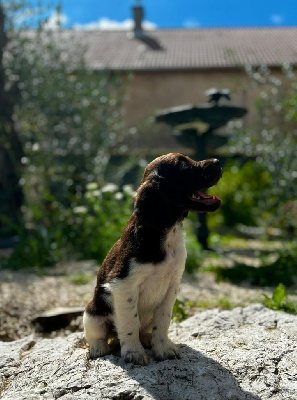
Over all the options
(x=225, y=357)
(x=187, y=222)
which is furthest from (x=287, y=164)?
(x=225, y=357)

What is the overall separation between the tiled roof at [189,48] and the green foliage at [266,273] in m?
11.3

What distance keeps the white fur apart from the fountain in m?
5.72

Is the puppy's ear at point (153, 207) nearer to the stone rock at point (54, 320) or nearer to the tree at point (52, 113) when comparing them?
the stone rock at point (54, 320)

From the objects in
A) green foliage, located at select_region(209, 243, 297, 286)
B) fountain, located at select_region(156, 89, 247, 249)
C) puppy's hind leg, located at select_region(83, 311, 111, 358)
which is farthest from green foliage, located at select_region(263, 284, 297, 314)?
fountain, located at select_region(156, 89, 247, 249)

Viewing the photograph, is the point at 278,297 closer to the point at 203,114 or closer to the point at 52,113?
the point at 203,114

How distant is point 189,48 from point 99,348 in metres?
18.8

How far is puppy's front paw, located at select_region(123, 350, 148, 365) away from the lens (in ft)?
9.56

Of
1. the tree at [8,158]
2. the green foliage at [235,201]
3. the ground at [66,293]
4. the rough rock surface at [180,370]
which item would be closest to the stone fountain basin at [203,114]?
the ground at [66,293]

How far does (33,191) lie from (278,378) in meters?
7.82

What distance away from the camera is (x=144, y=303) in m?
2.98

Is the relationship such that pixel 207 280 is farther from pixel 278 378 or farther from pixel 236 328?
pixel 278 378

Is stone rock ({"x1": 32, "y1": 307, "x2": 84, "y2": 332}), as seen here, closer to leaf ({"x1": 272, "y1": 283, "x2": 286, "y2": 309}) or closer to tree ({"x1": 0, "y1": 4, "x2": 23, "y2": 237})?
leaf ({"x1": 272, "y1": 283, "x2": 286, "y2": 309})

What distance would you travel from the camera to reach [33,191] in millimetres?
9859

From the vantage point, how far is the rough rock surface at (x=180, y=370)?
2689 mm
